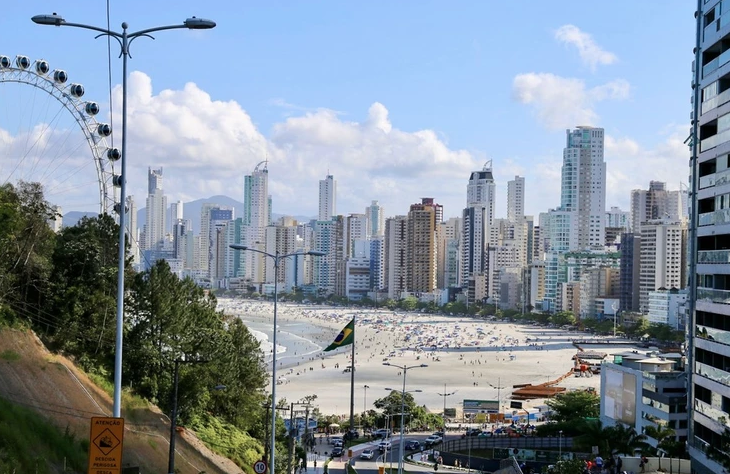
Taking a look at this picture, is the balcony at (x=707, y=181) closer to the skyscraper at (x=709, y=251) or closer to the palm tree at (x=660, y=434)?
the skyscraper at (x=709, y=251)

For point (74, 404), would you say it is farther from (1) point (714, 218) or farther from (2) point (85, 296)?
(1) point (714, 218)

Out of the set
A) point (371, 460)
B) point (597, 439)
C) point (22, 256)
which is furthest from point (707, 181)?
point (22, 256)

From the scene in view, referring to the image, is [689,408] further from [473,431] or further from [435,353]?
[435,353]

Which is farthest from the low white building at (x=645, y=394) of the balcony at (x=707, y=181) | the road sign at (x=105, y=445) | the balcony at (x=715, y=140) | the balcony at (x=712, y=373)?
the road sign at (x=105, y=445)

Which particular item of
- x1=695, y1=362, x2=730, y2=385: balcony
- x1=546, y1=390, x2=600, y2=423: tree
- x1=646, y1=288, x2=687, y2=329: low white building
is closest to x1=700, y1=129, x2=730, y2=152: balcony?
x1=695, y1=362, x2=730, y2=385: balcony

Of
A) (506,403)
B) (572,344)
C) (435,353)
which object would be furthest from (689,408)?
(572,344)

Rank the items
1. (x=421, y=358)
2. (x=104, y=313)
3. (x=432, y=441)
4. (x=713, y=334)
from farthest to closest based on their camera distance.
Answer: (x=421, y=358), (x=432, y=441), (x=713, y=334), (x=104, y=313)

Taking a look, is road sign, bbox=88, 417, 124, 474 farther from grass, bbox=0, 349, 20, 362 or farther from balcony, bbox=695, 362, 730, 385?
balcony, bbox=695, 362, 730, 385
